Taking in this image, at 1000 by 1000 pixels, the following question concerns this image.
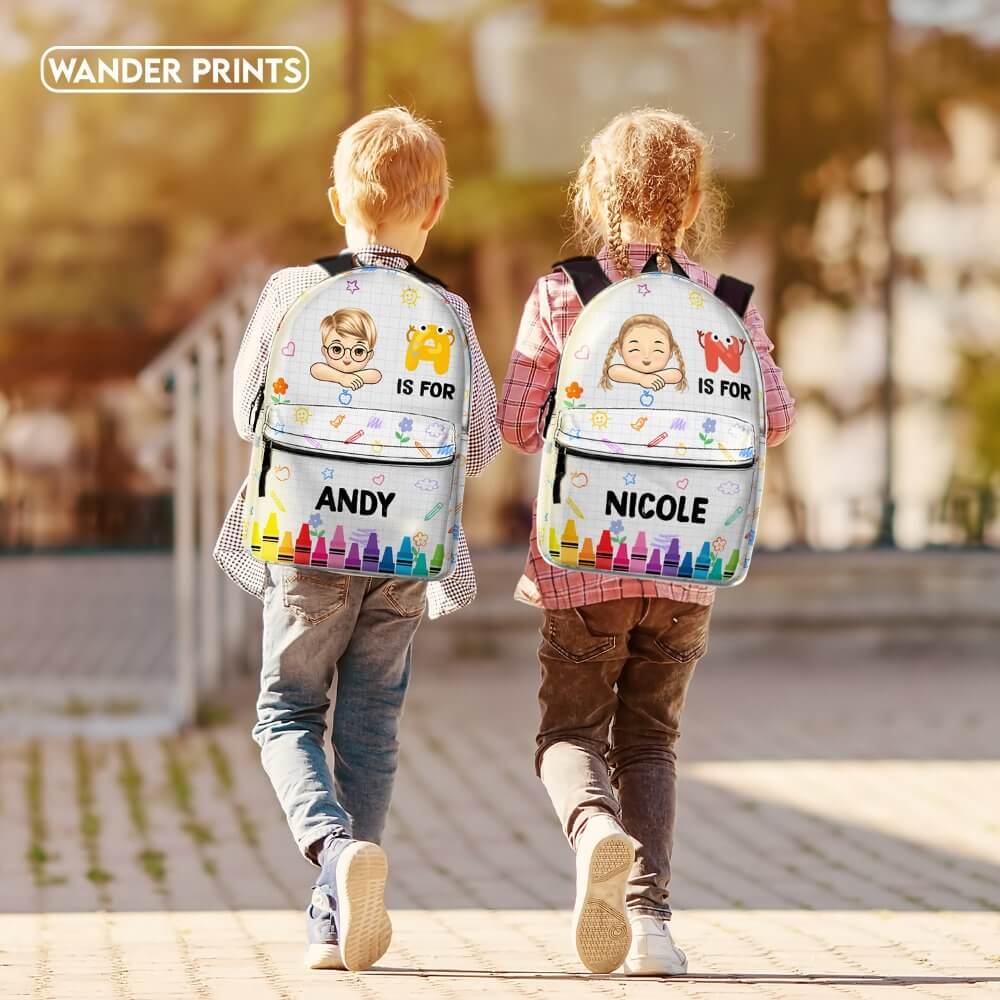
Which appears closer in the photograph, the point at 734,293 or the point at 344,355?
the point at 344,355

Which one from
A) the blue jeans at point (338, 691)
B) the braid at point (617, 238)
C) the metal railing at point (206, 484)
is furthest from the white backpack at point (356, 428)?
the metal railing at point (206, 484)

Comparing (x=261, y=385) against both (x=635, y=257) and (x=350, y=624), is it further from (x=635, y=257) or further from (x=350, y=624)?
(x=635, y=257)

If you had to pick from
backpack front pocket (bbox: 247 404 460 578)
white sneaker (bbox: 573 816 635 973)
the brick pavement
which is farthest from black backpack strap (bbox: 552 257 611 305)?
the brick pavement

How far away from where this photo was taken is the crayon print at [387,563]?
3.65 m

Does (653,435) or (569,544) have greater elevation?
(653,435)

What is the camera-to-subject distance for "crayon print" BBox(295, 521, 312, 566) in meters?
3.65

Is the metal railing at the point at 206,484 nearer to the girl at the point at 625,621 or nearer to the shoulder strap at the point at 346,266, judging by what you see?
the shoulder strap at the point at 346,266

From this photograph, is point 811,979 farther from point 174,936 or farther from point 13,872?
point 13,872

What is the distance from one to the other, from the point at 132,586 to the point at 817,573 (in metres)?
3.42

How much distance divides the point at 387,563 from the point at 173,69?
21.7ft

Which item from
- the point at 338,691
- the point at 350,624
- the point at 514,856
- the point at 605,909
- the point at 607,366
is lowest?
the point at 514,856

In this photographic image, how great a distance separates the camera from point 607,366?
3.62 metres

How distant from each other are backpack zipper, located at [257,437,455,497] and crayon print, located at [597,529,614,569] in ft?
1.02

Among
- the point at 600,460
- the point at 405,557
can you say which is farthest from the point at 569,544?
Result: the point at 405,557
